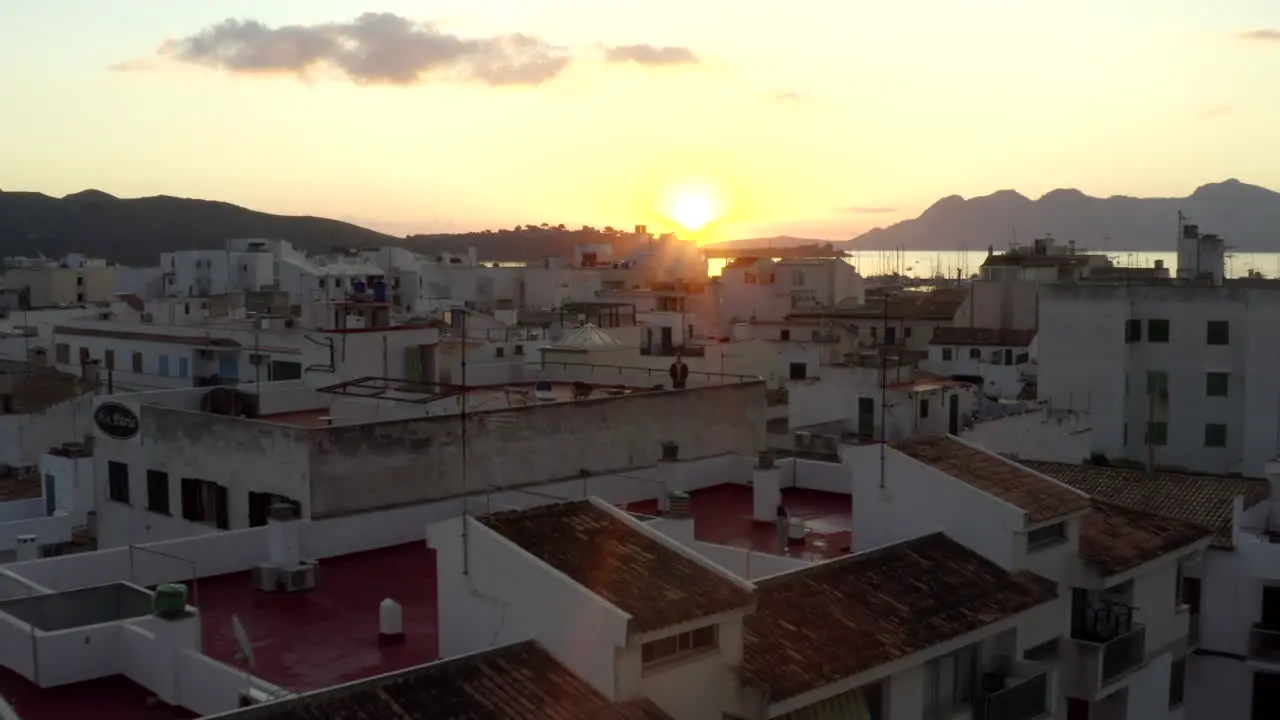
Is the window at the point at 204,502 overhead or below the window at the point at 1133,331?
below

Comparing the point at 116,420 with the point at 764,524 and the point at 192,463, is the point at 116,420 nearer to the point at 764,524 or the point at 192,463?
the point at 192,463

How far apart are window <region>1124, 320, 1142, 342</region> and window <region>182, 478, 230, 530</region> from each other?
37104 mm

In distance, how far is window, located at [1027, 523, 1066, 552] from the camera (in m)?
18.8

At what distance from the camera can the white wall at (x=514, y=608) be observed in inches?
506

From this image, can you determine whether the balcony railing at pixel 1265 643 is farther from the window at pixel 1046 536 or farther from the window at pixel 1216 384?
the window at pixel 1216 384

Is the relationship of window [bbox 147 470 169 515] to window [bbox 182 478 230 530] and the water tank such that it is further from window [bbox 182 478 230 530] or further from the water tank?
the water tank

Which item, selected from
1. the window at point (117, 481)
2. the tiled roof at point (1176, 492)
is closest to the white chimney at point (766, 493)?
the tiled roof at point (1176, 492)

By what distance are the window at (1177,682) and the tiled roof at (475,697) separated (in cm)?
1494

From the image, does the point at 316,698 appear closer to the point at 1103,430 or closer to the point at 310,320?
the point at 310,320

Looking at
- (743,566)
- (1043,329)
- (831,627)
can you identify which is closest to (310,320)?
(1043,329)

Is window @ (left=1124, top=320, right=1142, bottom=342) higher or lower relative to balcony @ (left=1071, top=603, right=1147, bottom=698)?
higher

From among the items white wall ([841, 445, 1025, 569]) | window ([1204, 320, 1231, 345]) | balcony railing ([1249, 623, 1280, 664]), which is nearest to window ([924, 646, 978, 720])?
white wall ([841, 445, 1025, 569])

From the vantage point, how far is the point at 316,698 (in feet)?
37.0

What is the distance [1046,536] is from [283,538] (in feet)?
37.6
